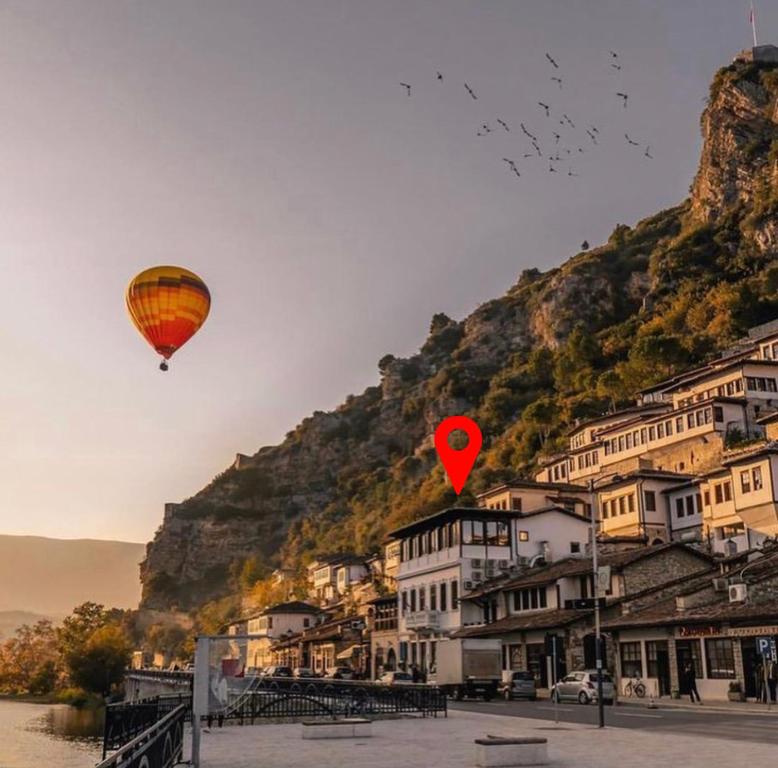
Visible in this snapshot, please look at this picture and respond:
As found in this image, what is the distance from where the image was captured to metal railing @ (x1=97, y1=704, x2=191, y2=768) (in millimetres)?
8909

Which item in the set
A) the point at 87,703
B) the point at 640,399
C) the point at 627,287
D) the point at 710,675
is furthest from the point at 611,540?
the point at 627,287

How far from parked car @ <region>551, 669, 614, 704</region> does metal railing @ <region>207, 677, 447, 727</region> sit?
29.5ft

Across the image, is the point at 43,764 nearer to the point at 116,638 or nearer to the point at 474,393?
the point at 116,638

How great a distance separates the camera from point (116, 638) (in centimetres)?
10481

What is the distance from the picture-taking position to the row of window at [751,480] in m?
58.8

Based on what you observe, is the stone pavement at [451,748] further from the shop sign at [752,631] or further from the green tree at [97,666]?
the green tree at [97,666]

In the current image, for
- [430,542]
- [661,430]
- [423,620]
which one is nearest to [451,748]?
[423,620]

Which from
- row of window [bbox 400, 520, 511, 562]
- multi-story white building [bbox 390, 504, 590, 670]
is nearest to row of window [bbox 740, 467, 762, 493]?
multi-story white building [bbox 390, 504, 590, 670]

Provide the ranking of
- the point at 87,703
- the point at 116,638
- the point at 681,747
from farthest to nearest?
the point at 116,638
the point at 87,703
the point at 681,747

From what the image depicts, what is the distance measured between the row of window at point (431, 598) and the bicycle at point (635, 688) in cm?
2075

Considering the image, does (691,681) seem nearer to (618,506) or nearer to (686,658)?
(686,658)

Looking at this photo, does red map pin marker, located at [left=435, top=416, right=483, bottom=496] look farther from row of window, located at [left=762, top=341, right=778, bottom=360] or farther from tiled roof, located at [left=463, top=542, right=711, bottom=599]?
row of window, located at [left=762, top=341, right=778, bottom=360]

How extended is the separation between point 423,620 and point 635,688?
86.8 feet

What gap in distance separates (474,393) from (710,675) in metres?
126
